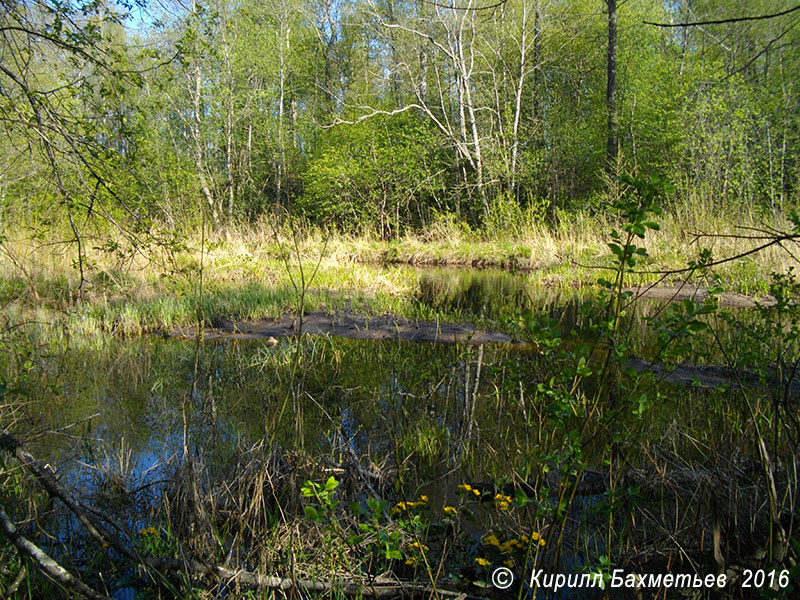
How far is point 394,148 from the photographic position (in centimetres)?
2345

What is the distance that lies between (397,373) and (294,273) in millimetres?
6260

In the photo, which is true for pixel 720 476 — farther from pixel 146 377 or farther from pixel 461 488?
pixel 146 377

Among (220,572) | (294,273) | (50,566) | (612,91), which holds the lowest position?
(220,572)

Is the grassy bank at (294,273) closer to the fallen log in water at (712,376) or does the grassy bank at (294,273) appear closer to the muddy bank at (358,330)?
the muddy bank at (358,330)

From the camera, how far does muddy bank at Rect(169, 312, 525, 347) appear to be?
7512mm

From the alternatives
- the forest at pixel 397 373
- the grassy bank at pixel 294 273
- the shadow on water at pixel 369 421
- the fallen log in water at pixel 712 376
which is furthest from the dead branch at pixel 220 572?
the fallen log in water at pixel 712 376

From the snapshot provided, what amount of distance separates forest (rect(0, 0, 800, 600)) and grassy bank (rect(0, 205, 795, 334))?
0.10 meters

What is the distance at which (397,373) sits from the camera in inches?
234

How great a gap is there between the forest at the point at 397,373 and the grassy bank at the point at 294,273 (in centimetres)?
10

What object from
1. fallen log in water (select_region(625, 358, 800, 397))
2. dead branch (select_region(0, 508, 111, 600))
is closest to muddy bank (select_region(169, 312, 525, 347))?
fallen log in water (select_region(625, 358, 800, 397))

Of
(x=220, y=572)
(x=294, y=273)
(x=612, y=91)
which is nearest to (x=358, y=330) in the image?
(x=294, y=273)

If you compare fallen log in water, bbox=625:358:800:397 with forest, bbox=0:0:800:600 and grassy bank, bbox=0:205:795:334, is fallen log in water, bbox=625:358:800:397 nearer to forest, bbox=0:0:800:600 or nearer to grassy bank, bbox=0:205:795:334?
forest, bbox=0:0:800:600

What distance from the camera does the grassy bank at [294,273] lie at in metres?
8.09

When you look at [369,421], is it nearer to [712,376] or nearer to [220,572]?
[220,572]
